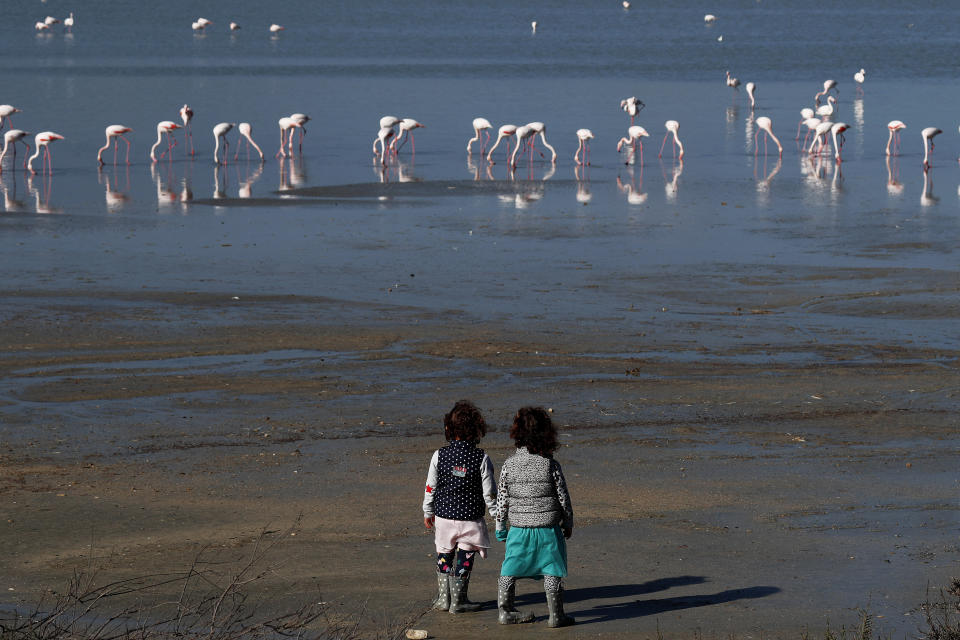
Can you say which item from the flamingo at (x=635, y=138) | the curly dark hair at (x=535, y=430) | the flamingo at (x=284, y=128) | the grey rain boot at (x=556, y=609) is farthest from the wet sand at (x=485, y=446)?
the flamingo at (x=635, y=138)

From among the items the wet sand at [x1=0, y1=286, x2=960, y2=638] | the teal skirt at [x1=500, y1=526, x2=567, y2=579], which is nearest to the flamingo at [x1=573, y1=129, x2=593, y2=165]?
the wet sand at [x1=0, y1=286, x2=960, y2=638]

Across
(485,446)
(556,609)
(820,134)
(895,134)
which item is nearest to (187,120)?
(820,134)

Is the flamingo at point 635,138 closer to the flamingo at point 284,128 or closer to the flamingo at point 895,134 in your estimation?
the flamingo at point 895,134

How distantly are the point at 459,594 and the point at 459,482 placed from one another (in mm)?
528

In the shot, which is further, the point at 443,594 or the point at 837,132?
the point at 837,132

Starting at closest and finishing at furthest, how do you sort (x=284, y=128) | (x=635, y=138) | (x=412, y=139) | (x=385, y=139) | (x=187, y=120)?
(x=385, y=139) → (x=284, y=128) → (x=635, y=138) → (x=412, y=139) → (x=187, y=120)

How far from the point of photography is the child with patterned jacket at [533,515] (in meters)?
6.77

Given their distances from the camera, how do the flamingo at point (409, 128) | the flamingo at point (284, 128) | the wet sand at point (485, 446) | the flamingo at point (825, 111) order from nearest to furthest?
the wet sand at point (485, 446) < the flamingo at point (284, 128) < the flamingo at point (409, 128) < the flamingo at point (825, 111)

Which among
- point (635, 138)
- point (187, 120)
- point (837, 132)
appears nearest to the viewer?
point (837, 132)

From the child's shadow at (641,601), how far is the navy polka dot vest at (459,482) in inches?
23.2

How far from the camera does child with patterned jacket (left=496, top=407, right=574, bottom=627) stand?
6.77 meters

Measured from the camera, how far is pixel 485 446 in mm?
10000

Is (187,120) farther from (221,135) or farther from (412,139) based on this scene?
(412,139)

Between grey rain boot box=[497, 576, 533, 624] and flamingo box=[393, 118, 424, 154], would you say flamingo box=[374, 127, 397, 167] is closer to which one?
flamingo box=[393, 118, 424, 154]
